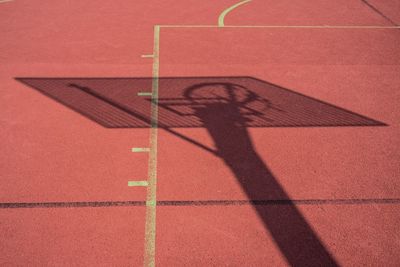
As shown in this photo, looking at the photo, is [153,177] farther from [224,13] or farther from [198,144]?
[224,13]

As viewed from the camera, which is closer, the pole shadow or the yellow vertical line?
the yellow vertical line

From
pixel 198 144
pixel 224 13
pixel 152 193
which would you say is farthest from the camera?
pixel 224 13

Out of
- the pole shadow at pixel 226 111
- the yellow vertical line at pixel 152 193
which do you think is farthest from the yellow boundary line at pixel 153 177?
the pole shadow at pixel 226 111

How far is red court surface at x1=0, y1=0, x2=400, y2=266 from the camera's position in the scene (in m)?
4.90

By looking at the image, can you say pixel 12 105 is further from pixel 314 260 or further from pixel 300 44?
pixel 300 44

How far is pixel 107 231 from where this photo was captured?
498cm

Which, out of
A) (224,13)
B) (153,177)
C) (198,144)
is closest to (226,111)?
(198,144)

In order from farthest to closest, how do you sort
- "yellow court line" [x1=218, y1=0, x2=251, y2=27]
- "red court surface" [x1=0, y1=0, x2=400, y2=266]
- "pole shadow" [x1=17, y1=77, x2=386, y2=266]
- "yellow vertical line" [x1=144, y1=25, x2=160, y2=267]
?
"yellow court line" [x1=218, y1=0, x2=251, y2=27] < "pole shadow" [x1=17, y1=77, x2=386, y2=266] < "red court surface" [x1=0, y1=0, x2=400, y2=266] < "yellow vertical line" [x1=144, y1=25, x2=160, y2=267]

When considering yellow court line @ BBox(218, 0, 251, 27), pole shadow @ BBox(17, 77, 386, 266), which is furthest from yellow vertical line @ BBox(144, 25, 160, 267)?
yellow court line @ BBox(218, 0, 251, 27)

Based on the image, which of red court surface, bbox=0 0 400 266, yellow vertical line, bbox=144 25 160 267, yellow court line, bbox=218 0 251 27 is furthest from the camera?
yellow court line, bbox=218 0 251 27

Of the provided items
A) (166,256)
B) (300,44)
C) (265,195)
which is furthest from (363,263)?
(300,44)

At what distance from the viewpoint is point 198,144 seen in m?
6.65

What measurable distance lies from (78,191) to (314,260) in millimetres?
3434

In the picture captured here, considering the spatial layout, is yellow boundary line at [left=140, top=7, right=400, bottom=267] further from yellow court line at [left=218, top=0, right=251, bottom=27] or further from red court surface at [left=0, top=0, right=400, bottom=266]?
yellow court line at [left=218, top=0, right=251, bottom=27]
